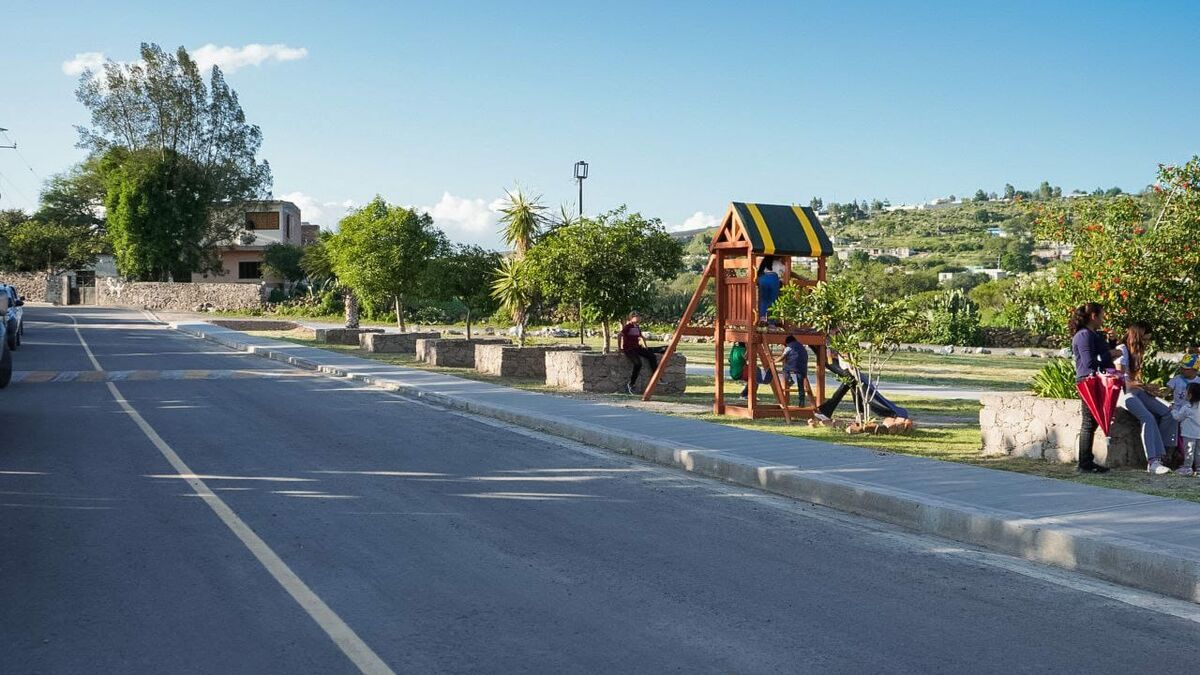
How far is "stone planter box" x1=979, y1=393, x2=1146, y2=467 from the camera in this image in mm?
10461

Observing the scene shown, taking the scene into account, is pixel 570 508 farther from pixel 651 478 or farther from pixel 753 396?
pixel 753 396

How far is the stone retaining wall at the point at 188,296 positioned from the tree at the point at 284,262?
691 cm

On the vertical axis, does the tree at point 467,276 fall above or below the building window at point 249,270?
below

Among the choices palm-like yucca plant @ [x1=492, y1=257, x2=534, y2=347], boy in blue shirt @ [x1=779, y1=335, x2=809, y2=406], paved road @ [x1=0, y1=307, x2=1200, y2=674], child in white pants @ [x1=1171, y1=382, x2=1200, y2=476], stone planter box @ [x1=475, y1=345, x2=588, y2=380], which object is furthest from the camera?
palm-like yucca plant @ [x1=492, y1=257, x2=534, y2=347]

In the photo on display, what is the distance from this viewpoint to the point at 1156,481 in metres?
9.74

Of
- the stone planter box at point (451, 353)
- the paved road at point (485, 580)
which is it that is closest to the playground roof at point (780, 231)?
the paved road at point (485, 580)

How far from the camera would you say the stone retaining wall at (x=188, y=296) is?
68062mm

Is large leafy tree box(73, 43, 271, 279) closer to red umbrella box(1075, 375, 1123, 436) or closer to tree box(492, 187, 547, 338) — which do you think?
tree box(492, 187, 547, 338)

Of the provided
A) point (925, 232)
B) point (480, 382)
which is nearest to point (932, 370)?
point (480, 382)

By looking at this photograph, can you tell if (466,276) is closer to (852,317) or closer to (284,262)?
(852,317)

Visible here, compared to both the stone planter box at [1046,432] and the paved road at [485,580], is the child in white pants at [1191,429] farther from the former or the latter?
the paved road at [485,580]

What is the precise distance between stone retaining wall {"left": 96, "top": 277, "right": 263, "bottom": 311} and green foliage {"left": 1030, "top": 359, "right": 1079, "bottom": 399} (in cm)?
5952

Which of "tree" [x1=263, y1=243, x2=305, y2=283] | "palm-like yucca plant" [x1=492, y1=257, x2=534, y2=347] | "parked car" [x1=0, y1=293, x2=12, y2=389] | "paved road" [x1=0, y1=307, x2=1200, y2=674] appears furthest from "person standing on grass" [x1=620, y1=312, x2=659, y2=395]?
"tree" [x1=263, y1=243, x2=305, y2=283]

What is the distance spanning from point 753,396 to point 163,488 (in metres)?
8.07
